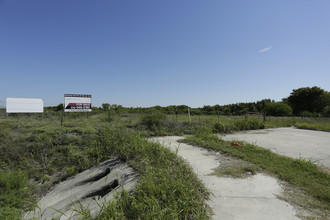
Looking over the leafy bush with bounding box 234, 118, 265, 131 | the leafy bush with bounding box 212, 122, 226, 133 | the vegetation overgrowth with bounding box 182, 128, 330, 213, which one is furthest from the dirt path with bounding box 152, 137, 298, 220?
the leafy bush with bounding box 234, 118, 265, 131

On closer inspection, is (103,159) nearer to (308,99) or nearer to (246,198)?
(246,198)

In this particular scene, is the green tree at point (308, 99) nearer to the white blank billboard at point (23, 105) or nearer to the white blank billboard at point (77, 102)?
the white blank billboard at point (77, 102)

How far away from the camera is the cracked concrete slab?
8.10ft

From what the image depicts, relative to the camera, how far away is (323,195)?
2.28 metres

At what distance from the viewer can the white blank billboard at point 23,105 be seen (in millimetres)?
9070

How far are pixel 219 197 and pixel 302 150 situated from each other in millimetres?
4685

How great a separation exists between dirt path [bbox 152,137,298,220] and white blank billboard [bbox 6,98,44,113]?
442 inches

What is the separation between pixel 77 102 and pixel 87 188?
24.2 feet

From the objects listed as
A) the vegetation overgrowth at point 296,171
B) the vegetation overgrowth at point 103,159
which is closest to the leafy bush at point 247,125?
the vegetation overgrowth at point 296,171

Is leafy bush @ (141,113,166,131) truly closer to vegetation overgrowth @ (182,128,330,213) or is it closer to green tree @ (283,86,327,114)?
vegetation overgrowth @ (182,128,330,213)

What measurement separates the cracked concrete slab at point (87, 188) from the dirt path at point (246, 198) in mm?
1338

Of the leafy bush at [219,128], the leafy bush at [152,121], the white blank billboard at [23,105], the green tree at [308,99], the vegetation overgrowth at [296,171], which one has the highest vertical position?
the green tree at [308,99]

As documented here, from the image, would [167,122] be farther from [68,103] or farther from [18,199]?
[18,199]

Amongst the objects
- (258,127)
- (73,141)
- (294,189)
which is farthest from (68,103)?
(258,127)
